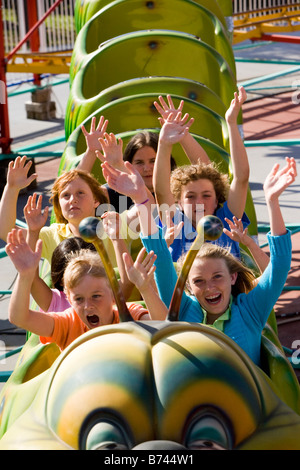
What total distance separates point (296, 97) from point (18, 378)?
24.6 feet

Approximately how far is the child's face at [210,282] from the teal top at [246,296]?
4 centimetres

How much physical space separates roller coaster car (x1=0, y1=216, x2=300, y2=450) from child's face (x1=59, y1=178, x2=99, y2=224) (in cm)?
117

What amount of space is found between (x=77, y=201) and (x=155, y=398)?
1414 millimetres

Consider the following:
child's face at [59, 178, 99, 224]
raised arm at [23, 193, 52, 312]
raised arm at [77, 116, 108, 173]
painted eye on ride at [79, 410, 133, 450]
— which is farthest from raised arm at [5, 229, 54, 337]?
raised arm at [77, 116, 108, 173]

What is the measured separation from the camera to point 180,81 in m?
4.05

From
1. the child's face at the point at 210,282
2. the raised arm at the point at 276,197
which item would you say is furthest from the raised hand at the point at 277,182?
the child's face at the point at 210,282

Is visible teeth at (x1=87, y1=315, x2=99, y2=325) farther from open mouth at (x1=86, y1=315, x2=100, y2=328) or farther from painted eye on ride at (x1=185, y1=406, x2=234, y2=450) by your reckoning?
painted eye on ride at (x1=185, y1=406, x2=234, y2=450)

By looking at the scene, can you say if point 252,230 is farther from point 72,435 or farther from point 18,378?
point 72,435

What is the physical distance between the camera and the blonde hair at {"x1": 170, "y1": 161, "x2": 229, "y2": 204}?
2.91 metres

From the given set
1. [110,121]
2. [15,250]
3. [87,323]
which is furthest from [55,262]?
[110,121]

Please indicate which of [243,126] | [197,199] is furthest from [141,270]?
[243,126]

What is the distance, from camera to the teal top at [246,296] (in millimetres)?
2271

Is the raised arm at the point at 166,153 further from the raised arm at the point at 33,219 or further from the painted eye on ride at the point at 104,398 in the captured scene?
the painted eye on ride at the point at 104,398

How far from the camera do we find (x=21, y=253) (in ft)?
6.89
